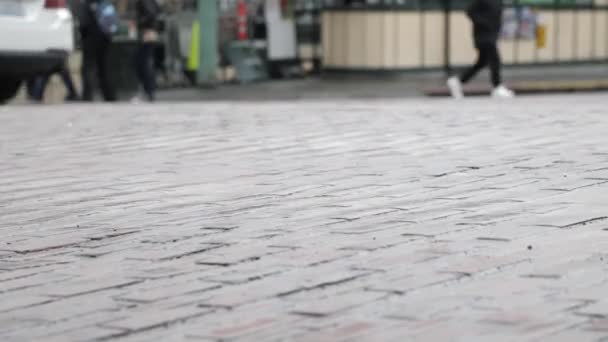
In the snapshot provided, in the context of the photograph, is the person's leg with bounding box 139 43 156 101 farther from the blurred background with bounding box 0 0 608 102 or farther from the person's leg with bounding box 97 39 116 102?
the blurred background with bounding box 0 0 608 102

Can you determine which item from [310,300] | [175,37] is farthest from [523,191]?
[175,37]

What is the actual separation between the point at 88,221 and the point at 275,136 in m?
A: 4.44

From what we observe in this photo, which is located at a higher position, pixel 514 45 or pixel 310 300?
pixel 310 300

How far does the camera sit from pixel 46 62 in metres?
15.3

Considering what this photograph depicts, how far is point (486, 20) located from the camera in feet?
60.6

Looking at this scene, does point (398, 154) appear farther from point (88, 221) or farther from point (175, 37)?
point (175, 37)

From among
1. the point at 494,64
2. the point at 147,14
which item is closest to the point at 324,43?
the point at 147,14

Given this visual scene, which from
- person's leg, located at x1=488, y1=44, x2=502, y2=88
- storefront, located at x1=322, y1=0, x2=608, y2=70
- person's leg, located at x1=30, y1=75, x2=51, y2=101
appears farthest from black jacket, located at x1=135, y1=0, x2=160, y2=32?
storefront, located at x1=322, y1=0, x2=608, y2=70

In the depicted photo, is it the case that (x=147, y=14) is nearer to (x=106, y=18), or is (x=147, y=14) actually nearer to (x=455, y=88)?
(x=106, y=18)

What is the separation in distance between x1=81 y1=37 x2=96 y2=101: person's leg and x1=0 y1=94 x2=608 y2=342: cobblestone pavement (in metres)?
7.25

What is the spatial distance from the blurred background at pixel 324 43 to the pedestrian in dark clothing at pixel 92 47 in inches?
124

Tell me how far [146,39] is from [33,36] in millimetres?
3941

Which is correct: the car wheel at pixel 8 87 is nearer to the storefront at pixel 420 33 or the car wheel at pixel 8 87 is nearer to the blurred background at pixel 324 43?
the blurred background at pixel 324 43

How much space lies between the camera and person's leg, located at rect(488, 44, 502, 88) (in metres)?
18.2
